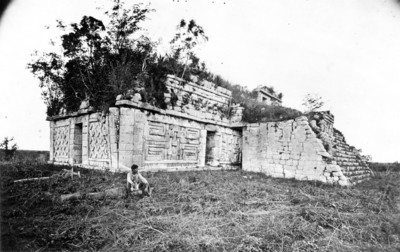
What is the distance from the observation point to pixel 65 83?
9.56 metres

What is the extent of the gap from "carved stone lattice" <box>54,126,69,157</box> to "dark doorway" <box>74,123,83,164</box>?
2.25 ft

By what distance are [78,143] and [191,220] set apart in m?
7.71

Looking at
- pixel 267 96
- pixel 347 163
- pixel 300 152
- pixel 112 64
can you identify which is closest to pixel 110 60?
pixel 112 64

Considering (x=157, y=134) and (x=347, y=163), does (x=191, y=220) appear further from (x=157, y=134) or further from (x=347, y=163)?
(x=347, y=163)

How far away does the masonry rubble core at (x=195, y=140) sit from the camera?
732 cm

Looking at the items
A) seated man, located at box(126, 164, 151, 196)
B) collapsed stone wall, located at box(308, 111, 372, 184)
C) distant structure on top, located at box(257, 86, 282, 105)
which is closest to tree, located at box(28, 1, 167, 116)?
seated man, located at box(126, 164, 151, 196)

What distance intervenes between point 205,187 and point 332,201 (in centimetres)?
313

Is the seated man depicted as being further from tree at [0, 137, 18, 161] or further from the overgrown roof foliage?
tree at [0, 137, 18, 161]

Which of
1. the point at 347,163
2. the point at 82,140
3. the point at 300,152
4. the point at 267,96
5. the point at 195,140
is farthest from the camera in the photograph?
the point at 267,96

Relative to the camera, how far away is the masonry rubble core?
7.32m

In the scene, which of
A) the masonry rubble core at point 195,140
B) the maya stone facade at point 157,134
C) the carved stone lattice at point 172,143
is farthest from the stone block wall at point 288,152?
the carved stone lattice at point 172,143

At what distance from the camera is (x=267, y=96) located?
19.6 metres

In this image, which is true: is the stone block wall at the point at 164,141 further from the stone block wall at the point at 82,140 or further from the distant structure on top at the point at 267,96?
the distant structure on top at the point at 267,96

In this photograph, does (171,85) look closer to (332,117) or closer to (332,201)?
(332,201)
